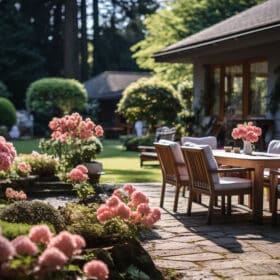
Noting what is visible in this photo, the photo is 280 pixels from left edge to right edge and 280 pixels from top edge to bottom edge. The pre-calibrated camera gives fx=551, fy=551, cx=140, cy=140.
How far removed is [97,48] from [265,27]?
29.6 m

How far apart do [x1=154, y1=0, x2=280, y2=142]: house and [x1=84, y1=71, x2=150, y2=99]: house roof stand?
52.6 ft

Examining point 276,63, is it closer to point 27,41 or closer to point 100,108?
point 100,108

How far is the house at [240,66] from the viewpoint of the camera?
12.7m

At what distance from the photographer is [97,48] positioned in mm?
40375

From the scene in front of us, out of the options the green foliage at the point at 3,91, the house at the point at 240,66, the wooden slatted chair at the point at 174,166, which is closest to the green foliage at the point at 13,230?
the wooden slatted chair at the point at 174,166

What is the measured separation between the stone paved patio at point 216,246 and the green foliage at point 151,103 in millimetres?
11841

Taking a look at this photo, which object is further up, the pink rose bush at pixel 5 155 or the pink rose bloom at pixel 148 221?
the pink rose bush at pixel 5 155

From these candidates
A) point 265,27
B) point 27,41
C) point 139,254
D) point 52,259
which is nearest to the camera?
point 52,259

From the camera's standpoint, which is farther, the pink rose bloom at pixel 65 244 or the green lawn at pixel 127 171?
the green lawn at pixel 127 171

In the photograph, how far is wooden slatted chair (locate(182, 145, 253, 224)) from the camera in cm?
670

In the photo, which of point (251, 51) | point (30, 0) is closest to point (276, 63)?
point (251, 51)

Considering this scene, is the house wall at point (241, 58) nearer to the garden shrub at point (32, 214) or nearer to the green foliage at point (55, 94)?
the garden shrub at point (32, 214)

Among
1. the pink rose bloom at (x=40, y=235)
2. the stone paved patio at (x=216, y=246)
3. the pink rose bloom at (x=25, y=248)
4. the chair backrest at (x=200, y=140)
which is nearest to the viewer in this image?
the pink rose bloom at (x=25, y=248)

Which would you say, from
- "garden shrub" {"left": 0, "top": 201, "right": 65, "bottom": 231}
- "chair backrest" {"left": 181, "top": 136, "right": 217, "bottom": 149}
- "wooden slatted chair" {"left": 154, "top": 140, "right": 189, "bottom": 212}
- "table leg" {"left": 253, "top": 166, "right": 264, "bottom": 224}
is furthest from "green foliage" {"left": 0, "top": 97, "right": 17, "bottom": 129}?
"garden shrub" {"left": 0, "top": 201, "right": 65, "bottom": 231}
